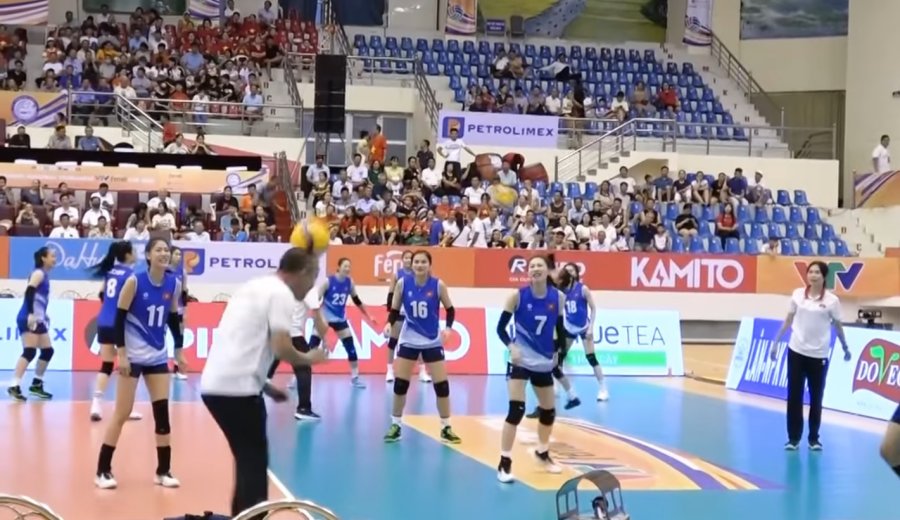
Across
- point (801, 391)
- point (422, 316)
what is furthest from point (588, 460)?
point (801, 391)

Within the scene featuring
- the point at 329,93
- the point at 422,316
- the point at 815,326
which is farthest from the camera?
the point at 329,93

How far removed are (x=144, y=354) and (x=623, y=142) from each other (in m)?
24.0

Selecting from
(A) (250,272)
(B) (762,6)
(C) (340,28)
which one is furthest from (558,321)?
(B) (762,6)

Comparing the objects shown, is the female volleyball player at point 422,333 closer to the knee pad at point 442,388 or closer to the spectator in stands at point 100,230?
the knee pad at point 442,388

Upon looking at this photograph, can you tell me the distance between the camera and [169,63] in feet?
99.2

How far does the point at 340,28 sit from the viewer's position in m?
34.8

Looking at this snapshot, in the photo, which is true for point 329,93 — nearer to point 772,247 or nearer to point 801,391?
point 772,247

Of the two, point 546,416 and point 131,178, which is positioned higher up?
point 131,178

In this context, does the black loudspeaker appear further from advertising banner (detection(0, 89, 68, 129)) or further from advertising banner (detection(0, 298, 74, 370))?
advertising banner (detection(0, 298, 74, 370))

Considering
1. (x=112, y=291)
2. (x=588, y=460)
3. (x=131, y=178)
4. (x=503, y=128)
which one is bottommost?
(x=588, y=460)

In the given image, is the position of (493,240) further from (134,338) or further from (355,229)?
(134,338)

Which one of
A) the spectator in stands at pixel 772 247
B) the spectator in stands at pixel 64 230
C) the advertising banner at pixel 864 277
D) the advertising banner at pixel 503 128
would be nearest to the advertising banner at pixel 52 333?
the spectator in stands at pixel 64 230

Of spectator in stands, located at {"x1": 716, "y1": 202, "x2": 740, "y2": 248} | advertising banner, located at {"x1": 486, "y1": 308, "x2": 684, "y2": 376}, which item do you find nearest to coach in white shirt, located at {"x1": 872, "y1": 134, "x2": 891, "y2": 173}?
spectator in stands, located at {"x1": 716, "y1": 202, "x2": 740, "y2": 248}

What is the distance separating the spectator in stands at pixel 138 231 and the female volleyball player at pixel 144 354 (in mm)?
13201
